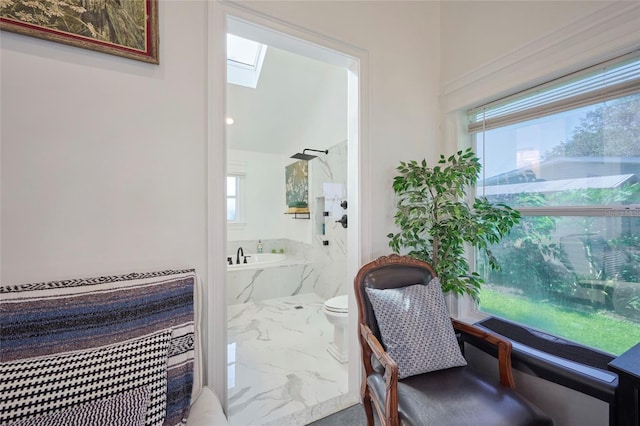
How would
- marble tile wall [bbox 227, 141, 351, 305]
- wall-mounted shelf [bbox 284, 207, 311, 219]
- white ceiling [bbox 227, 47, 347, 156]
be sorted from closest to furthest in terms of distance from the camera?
white ceiling [bbox 227, 47, 347, 156] → marble tile wall [bbox 227, 141, 351, 305] → wall-mounted shelf [bbox 284, 207, 311, 219]

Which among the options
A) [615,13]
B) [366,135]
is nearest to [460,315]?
[366,135]

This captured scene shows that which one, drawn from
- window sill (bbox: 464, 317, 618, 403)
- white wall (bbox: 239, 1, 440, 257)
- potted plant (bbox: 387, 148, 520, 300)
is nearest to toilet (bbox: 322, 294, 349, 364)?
white wall (bbox: 239, 1, 440, 257)

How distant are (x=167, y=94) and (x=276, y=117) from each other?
2871mm

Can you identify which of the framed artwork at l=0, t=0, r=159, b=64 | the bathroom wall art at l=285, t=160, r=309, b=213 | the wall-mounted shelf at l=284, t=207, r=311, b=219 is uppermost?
the framed artwork at l=0, t=0, r=159, b=64

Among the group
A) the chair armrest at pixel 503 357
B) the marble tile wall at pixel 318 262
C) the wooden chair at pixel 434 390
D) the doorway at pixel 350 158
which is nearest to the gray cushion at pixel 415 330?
the wooden chair at pixel 434 390

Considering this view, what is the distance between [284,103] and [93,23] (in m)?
2.75

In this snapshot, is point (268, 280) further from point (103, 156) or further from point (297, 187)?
point (103, 156)

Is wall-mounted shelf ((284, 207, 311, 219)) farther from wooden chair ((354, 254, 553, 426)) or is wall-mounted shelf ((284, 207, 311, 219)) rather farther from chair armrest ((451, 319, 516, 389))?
chair armrest ((451, 319, 516, 389))

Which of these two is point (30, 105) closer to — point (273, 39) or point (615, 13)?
point (273, 39)

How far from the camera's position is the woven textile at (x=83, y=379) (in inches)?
30.6

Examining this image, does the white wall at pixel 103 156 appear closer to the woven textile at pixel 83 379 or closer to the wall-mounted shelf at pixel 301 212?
the woven textile at pixel 83 379

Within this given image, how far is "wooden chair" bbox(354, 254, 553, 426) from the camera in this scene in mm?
1035

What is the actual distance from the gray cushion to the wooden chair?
0.05 meters

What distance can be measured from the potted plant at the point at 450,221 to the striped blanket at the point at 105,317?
1285mm
